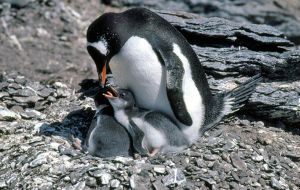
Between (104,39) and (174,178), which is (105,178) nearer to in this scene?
(174,178)

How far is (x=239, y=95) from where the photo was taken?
542 centimetres

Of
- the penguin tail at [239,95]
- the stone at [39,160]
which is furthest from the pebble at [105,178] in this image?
the penguin tail at [239,95]

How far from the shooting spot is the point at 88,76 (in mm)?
7223

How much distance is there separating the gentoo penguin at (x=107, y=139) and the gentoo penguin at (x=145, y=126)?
52 mm

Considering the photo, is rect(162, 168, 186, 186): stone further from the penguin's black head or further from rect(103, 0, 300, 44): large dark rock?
rect(103, 0, 300, 44): large dark rock

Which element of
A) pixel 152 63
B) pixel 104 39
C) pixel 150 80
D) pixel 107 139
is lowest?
pixel 107 139

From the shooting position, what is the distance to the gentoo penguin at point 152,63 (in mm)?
4699

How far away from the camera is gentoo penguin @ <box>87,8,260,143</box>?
15.4ft

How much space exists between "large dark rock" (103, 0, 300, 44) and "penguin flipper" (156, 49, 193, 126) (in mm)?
4003

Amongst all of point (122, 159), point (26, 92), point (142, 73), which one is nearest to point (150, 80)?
point (142, 73)

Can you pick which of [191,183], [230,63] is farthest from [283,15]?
[191,183]

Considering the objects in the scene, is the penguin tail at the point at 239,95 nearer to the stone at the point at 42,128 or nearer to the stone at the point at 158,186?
the stone at the point at 158,186

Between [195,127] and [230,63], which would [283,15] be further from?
[195,127]

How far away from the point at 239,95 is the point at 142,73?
1.02 m
